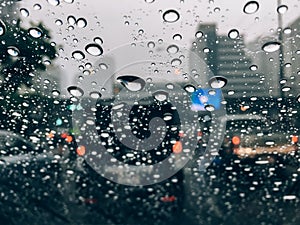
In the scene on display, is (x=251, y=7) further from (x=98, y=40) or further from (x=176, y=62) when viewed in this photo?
(x=98, y=40)

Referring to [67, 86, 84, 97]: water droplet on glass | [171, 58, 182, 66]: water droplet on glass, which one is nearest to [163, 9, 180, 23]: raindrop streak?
[171, 58, 182, 66]: water droplet on glass

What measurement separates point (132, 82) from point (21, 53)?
1.69 ft

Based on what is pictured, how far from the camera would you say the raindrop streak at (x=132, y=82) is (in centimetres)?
191

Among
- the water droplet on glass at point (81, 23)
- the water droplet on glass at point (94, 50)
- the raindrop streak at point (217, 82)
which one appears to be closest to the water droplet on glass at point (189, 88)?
the raindrop streak at point (217, 82)

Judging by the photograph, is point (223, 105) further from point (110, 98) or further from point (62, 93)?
point (62, 93)

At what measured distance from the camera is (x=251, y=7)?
179 cm

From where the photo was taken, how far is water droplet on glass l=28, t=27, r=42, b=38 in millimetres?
1820

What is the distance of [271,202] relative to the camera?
2002 millimetres

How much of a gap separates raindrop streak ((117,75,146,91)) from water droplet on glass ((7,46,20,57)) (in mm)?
468

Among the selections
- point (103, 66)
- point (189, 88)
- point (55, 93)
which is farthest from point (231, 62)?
point (55, 93)

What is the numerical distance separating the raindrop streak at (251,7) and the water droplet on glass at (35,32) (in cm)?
89

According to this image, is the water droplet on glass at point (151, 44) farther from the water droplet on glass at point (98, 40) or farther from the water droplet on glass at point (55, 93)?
the water droplet on glass at point (55, 93)

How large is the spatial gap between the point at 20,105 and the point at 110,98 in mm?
419

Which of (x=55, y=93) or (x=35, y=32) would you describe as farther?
(x=55, y=93)
